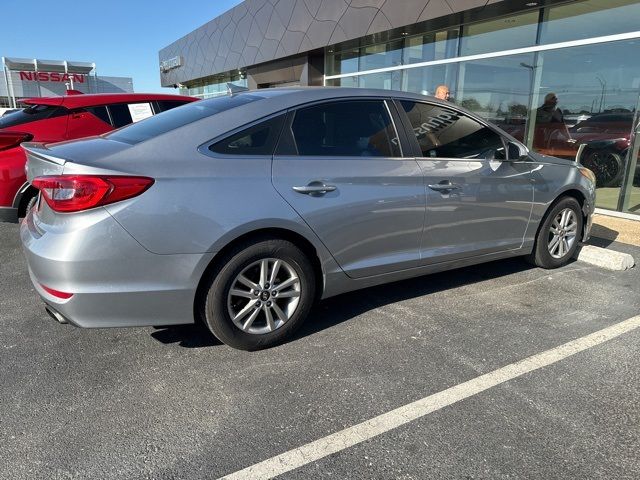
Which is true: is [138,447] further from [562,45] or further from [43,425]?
[562,45]

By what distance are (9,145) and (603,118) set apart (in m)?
8.00

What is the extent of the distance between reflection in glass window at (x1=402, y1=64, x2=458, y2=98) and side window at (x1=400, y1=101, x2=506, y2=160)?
6509 millimetres

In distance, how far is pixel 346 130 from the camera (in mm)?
3373

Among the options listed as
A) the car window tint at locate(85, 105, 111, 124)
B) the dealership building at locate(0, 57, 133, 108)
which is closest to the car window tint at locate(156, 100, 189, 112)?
the car window tint at locate(85, 105, 111, 124)

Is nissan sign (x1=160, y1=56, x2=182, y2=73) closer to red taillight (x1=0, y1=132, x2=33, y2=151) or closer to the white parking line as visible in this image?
red taillight (x1=0, y1=132, x2=33, y2=151)

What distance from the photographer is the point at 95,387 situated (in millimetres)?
2711

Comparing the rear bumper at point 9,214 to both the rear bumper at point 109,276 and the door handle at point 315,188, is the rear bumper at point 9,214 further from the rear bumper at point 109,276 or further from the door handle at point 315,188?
the door handle at point 315,188

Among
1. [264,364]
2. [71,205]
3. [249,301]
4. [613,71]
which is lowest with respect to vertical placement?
[264,364]

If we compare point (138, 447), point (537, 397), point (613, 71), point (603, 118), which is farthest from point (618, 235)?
point (138, 447)

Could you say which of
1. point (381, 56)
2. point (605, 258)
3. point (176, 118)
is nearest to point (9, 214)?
point (176, 118)

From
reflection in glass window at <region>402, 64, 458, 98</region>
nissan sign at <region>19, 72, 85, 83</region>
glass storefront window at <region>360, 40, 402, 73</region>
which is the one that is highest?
nissan sign at <region>19, 72, 85, 83</region>

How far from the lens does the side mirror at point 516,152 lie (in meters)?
4.11

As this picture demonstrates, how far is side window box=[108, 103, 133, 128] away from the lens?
6.16 m

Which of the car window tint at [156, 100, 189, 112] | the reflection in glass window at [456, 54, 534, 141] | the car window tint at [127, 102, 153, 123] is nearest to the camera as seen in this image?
the car window tint at [127, 102, 153, 123]
